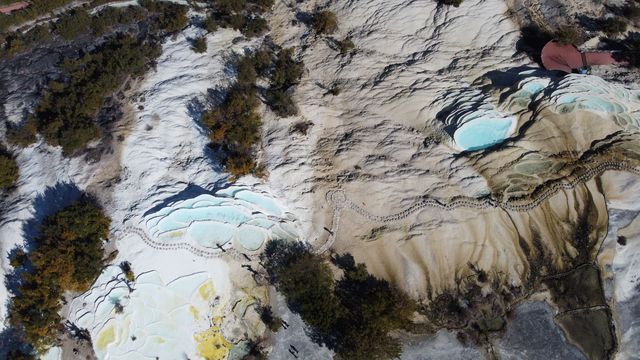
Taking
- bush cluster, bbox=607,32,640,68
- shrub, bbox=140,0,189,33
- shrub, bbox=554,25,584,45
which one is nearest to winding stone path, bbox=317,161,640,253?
bush cluster, bbox=607,32,640,68

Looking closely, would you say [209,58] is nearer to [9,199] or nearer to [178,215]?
[178,215]

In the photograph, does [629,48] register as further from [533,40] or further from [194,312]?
[194,312]

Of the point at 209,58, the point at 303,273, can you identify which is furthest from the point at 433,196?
the point at 209,58

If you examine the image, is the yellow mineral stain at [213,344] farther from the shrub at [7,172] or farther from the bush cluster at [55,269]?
the shrub at [7,172]

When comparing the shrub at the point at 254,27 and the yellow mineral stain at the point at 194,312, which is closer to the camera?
the yellow mineral stain at the point at 194,312

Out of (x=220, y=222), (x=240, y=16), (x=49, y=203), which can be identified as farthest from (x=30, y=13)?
(x=220, y=222)

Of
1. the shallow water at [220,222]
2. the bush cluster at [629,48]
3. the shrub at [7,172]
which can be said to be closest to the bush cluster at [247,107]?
the shallow water at [220,222]

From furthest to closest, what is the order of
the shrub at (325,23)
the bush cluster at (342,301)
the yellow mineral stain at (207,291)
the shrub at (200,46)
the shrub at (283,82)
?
the shrub at (325,23) < the shrub at (200,46) < the shrub at (283,82) < the yellow mineral stain at (207,291) < the bush cluster at (342,301)
